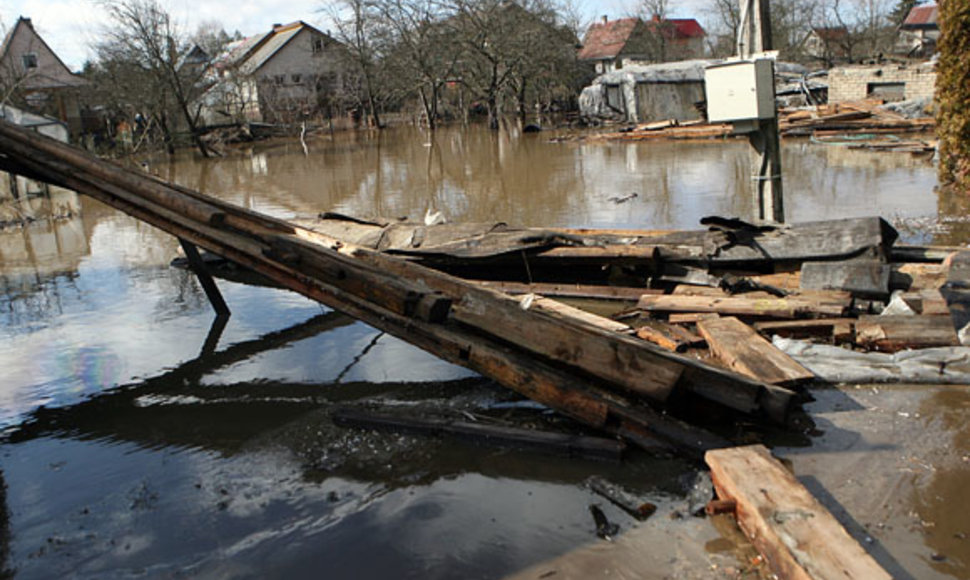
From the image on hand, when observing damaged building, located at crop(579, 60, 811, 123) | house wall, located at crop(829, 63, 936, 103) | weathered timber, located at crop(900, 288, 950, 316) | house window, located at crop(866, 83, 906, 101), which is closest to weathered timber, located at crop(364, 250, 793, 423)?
weathered timber, located at crop(900, 288, 950, 316)

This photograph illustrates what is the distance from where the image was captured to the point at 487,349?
5312mm

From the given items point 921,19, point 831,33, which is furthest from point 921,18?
point 831,33

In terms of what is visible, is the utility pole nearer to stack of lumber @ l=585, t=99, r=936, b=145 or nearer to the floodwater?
the floodwater

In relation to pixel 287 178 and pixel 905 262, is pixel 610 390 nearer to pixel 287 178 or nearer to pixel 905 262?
pixel 905 262

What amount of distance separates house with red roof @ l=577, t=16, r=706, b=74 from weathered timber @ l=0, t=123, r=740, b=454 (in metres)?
58.8

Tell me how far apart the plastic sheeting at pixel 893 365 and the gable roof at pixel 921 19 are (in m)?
82.1

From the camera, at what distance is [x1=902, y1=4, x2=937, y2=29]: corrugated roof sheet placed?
75.1 m

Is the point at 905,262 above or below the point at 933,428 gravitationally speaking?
above

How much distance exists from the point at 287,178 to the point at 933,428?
2407cm

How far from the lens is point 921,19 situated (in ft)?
253

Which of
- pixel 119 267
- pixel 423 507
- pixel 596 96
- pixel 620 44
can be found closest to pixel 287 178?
pixel 119 267

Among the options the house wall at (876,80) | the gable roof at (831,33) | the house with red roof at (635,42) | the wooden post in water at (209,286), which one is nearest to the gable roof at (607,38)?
the house with red roof at (635,42)

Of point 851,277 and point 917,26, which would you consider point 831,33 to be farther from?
point 851,277

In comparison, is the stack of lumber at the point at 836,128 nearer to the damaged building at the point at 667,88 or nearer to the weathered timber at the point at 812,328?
the damaged building at the point at 667,88
